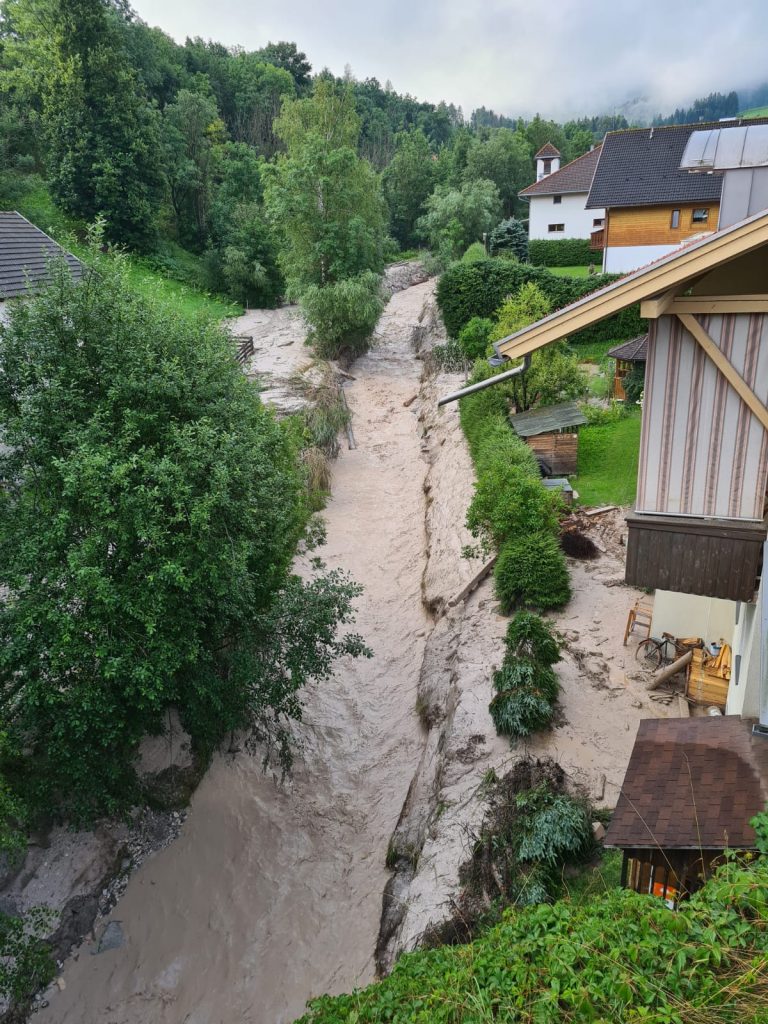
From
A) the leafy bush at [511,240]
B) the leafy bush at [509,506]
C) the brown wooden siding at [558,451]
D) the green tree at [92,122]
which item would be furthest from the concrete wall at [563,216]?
the leafy bush at [509,506]

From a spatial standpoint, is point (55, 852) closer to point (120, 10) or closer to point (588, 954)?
point (588, 954)

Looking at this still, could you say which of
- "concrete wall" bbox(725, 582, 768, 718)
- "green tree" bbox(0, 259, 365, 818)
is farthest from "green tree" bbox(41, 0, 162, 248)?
"concrete wall" bbox(725, 582, 768, 718)

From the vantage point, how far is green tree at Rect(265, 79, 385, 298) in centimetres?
3303

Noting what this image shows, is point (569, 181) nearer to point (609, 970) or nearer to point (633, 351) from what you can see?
point (633, 351)

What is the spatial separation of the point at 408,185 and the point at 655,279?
207ft

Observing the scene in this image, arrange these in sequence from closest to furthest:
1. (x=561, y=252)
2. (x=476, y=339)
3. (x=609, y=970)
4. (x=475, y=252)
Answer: (x=609, y=970)
(x=476, y=339)
(x=561, y=252)
(x=475, y=252)

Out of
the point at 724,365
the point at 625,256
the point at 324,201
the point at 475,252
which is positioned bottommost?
the point at 724,365

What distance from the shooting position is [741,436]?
25.4 feet

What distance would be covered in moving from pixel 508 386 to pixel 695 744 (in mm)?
17229

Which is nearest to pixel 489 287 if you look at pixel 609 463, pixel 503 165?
pixel 609 463

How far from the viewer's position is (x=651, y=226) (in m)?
32.8

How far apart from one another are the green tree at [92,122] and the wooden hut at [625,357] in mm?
31227

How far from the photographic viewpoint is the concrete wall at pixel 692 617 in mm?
11683

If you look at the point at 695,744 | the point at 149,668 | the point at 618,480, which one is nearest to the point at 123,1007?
the point at 149,668
